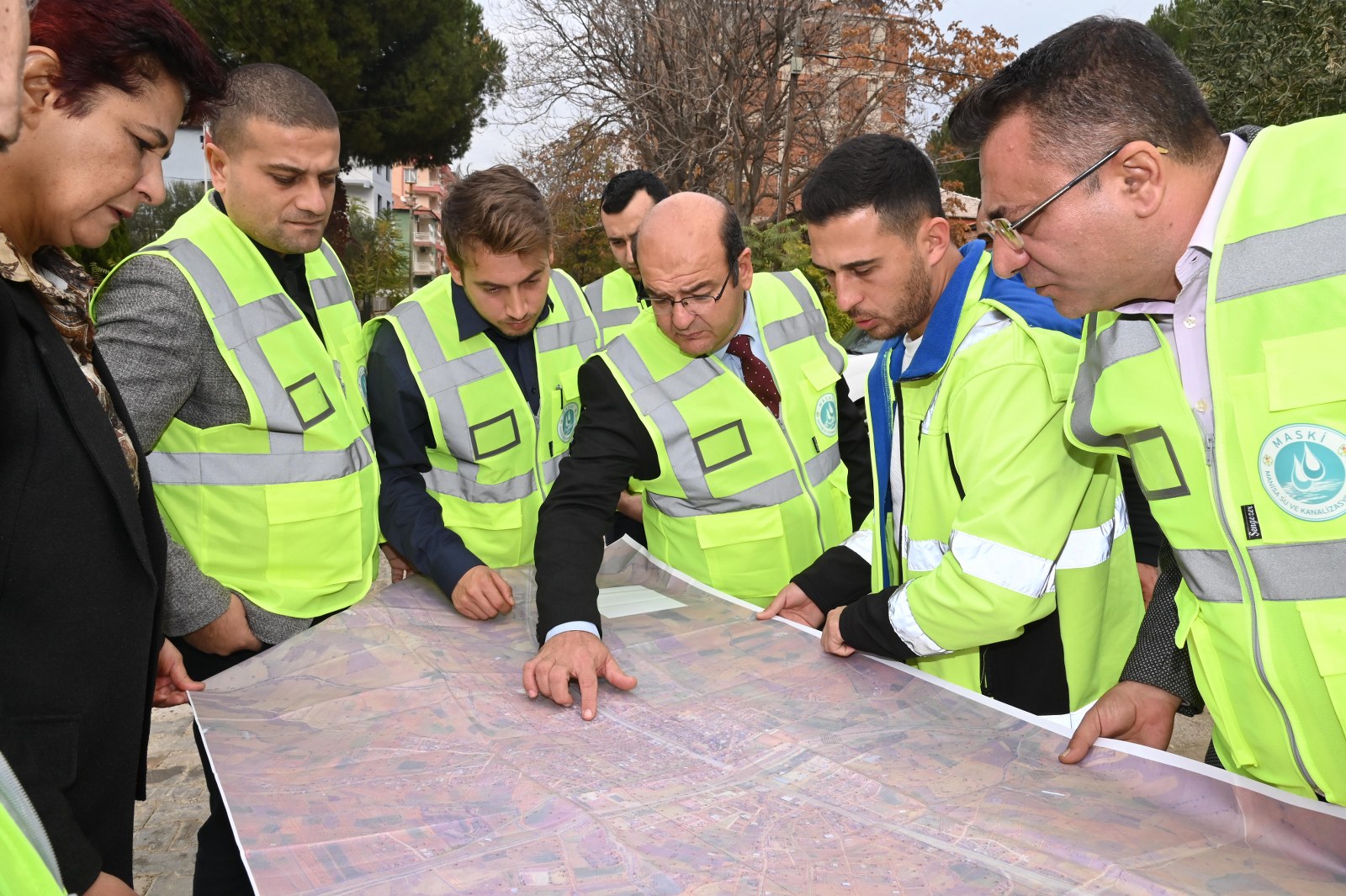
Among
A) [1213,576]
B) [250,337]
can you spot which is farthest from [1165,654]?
[250,337]

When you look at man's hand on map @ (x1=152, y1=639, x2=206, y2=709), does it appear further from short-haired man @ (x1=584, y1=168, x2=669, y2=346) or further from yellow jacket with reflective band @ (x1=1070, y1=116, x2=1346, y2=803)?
short-haired man @ (x1=584, y1=168, x2=669, y2=346)

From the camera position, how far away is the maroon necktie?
2998 millimetres

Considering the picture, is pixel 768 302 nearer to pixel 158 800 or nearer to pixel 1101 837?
pixel 1101 837

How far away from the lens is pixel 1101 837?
1.61 m

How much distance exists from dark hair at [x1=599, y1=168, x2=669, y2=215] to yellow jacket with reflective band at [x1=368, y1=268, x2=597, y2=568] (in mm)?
2405

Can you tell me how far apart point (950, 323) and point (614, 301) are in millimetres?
3453

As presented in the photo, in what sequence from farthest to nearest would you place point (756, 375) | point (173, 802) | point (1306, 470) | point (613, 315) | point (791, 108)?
1. point (791, 108)
2. point (613, 315)
3. point (173, 802)
4. point (756, 375)
5. point (1306, 470)

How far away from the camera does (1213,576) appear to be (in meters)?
1.71

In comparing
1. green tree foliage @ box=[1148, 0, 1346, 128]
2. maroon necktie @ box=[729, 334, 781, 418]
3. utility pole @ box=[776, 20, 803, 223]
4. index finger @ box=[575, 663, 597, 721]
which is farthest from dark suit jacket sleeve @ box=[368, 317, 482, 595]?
utility pole @ box=[776, 20, 803, 223]

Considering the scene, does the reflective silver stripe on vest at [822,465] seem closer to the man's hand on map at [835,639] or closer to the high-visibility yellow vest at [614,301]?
the man's hand on map at [835,639]

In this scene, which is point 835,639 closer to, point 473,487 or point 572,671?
point 572,671

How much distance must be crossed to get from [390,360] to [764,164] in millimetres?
16036

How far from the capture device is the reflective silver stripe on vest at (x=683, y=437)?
9.39 feet

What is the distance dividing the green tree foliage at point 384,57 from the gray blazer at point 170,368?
62.3ft
